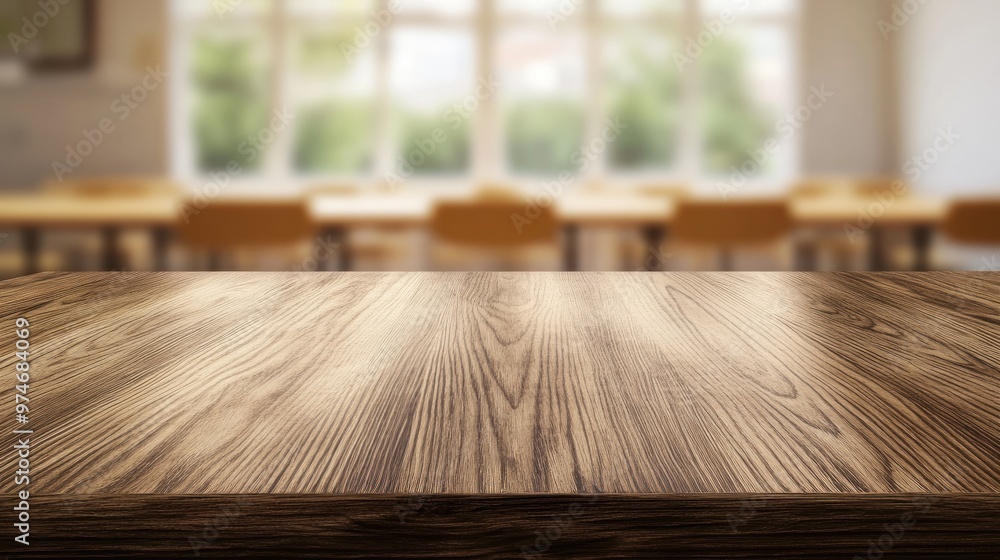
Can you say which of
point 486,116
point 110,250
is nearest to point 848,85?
point 486,116

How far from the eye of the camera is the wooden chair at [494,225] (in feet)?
12.0

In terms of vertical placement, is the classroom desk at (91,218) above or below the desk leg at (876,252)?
above

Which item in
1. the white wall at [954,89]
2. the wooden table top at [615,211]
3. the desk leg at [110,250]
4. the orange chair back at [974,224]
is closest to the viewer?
the wooden table top at [615,211]

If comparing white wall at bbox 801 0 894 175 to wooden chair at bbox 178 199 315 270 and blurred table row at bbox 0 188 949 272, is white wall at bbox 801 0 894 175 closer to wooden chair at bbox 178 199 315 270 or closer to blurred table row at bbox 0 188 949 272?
blurred table row at bbox 0 188 949 272

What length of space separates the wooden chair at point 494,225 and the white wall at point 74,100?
11.8 ft

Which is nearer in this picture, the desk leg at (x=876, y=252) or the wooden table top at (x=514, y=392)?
the wooden table top at (x=514, y=392)

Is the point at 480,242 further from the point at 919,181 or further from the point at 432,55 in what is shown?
the point at 919,181


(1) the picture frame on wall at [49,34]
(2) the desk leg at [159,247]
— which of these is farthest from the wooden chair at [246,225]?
(1) the picture frame on wall at [49,34]

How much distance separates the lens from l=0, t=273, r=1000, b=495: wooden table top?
37 cm

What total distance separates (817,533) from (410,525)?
6.8 inches

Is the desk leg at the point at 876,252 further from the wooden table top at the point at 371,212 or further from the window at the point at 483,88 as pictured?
the window at the point at 483,88

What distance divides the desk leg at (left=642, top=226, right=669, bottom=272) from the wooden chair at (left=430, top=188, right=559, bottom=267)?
0.41 m

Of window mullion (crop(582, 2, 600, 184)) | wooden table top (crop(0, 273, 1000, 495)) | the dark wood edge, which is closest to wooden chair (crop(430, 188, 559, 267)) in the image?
window mullion (crop(582, 2, 600, 184))

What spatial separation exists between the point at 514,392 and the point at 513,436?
0.08 m
